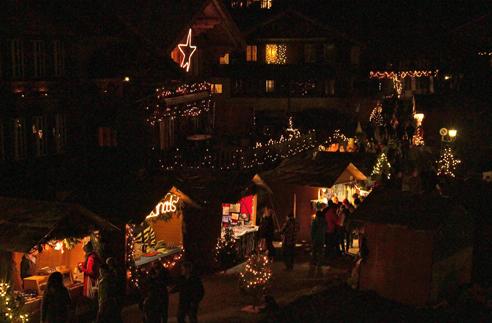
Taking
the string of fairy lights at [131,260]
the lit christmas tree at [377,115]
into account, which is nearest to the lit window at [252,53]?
the lit christmas tree at [377,115]

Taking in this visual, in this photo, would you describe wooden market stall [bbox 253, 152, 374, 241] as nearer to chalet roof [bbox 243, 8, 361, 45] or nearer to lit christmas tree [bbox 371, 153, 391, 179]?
lit christmas tree [bbox 371, 153, 391, 179]

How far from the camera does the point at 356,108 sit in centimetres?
4653

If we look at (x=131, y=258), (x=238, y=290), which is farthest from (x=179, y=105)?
(x=238, y=290)

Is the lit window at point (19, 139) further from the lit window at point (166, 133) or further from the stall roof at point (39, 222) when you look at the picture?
the lit window at point (166, 133)

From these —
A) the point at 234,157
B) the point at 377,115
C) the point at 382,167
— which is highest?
the point at 377,115

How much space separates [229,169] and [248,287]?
664 cm

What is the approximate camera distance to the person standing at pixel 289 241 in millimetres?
20172

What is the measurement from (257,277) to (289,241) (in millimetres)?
3071

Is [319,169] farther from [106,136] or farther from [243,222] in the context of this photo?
[106,136]

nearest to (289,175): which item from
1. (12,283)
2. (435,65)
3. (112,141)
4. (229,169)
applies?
(229,169)

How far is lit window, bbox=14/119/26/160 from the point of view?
1839 cm

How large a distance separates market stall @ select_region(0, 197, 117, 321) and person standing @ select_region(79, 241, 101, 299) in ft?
1.00

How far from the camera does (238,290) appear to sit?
59.9ft

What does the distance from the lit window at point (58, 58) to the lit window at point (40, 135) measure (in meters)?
1.41
